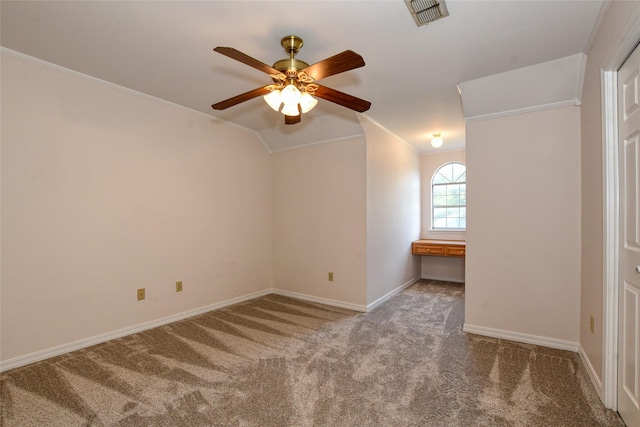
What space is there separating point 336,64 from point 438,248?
394 cm

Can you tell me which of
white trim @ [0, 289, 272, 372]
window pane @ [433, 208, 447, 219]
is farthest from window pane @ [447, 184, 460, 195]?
white trim @ [0, 289, 272, 372]

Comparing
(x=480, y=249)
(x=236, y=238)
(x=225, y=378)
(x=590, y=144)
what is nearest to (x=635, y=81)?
(x=590, y=144)

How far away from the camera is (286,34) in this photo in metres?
2.11

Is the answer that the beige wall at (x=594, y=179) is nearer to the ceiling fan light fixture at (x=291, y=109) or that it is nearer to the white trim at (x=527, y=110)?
the white trim at (x=527, y=110)

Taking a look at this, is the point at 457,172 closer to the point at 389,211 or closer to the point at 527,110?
the point at 389,211

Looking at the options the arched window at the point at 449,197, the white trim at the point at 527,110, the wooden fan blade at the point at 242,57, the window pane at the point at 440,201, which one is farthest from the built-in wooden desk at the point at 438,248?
the wooden fan blade at the point at 242,57

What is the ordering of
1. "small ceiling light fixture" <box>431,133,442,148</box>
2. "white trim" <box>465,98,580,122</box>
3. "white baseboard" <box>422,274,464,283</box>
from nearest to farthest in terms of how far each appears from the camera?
"white trim" <box>465,98,580,122</box>, "small ceiling light fixture" <box>431,133,442,148</box>, "white baseboard" <box>422,274,464,283</box>

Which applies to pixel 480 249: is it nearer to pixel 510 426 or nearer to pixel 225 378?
pixel 510 426

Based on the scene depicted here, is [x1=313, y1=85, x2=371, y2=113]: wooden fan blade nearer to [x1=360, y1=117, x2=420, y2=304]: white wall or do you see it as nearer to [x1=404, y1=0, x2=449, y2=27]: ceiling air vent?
[x1=404, y1=0, x2=449, y2=27]: ceiling air vent

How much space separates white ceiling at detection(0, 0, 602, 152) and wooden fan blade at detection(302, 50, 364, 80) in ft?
1.17

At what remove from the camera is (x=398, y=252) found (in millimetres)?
4715

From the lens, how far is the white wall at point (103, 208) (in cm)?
239

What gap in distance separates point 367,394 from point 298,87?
2.08 m

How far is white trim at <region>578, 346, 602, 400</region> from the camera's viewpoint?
1.99 m
